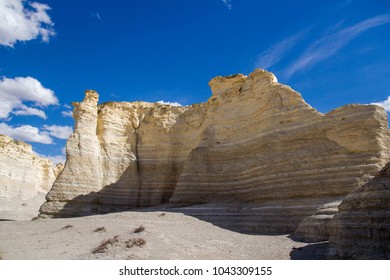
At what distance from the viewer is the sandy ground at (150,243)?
9102mm

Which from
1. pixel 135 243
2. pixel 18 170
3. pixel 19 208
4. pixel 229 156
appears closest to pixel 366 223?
pixel 135 243

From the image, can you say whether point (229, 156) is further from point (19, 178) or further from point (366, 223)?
point (19, 178)

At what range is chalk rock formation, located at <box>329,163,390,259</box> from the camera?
718 centimetres

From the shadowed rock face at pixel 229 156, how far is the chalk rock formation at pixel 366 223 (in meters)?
3.94

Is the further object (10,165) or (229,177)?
(10,165)

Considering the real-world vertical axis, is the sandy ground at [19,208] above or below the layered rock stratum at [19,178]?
below

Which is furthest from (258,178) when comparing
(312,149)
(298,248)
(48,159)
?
(48,159)

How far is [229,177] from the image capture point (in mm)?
19641

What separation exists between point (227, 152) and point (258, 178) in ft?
12.7

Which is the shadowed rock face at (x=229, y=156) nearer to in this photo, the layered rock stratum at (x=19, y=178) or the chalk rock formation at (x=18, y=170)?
the layered rock stratum at (x=19, y=178)

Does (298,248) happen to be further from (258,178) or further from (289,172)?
(258,178)

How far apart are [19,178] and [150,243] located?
133 feet

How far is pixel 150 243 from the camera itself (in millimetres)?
10094

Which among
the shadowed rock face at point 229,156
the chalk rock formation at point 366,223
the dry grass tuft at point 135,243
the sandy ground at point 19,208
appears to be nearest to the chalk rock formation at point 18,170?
the sandy ground at point 19,208
